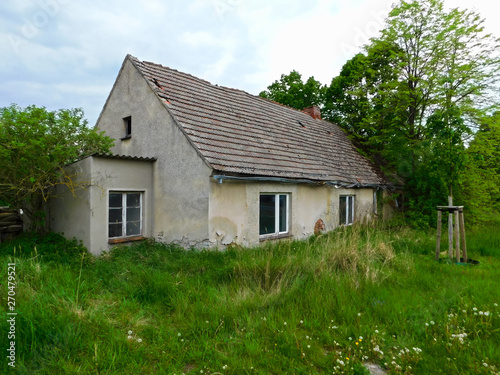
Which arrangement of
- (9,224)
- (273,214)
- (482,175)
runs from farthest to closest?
(482,175) < (273,214) < (9,224)

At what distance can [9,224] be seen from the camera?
28.5 ft

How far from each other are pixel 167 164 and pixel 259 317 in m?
5.57

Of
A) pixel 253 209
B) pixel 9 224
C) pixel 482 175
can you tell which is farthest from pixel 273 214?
pixel 482 175

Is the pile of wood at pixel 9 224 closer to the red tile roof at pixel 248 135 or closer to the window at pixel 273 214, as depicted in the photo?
the red tile roof at pixel 248 135

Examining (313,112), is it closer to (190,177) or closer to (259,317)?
(190,177)

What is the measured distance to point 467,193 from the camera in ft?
39.3

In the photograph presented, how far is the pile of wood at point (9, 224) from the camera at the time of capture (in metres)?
8.52

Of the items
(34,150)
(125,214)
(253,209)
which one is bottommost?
(125,214)

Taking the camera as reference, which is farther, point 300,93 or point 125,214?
point 300,93

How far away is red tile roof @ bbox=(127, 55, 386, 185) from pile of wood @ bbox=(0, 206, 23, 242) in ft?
18.5

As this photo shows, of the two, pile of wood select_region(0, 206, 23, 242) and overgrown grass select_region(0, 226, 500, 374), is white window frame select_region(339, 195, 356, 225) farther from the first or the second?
pile of wood select_region(0, 206, 23, 242)

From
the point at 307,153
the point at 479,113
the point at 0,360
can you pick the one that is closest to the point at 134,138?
the point at 307,153

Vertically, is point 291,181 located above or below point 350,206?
above

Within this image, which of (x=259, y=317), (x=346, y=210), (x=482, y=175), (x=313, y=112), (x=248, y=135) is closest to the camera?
(x=259, y=317)
